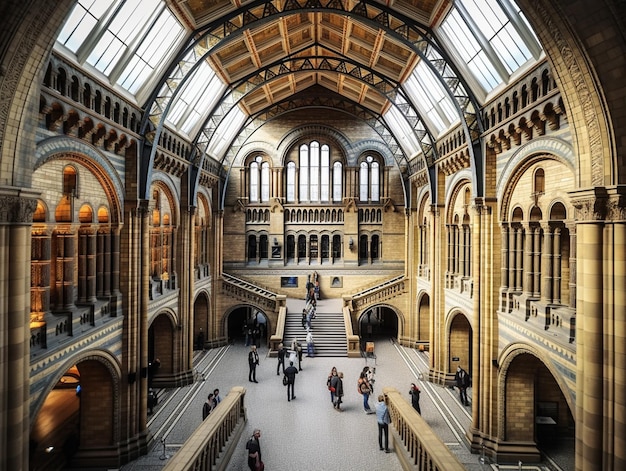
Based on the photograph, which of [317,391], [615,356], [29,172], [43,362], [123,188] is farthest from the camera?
[317,391]

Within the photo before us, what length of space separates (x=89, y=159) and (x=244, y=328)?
20.3 metres

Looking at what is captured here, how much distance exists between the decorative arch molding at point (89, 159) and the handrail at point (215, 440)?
6885 millimetres

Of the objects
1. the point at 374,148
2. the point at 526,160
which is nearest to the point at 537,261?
the point at 526,160

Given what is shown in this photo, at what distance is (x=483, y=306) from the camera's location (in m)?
14.2

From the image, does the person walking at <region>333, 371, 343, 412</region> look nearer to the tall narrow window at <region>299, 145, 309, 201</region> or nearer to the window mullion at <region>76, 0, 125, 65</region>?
the window mullion at <region>76, 0, 125, 65</region>

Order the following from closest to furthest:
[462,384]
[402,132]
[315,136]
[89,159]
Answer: [89,159] < [462,384] < [402,132] < [315,136]

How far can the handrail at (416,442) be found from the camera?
911 centimetres

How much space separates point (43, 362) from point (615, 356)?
1132 cm

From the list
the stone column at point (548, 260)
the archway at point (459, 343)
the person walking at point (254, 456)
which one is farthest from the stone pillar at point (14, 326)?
the archway at point (459, 343)

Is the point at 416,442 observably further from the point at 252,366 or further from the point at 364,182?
the point at 364,182

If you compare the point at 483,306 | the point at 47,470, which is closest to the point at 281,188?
the point at 483,306

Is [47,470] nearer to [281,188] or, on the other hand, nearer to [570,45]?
[570,45]

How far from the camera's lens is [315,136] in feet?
102

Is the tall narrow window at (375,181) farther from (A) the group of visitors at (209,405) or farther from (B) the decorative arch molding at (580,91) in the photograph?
(B) the decorative arch molding at (580,91)
